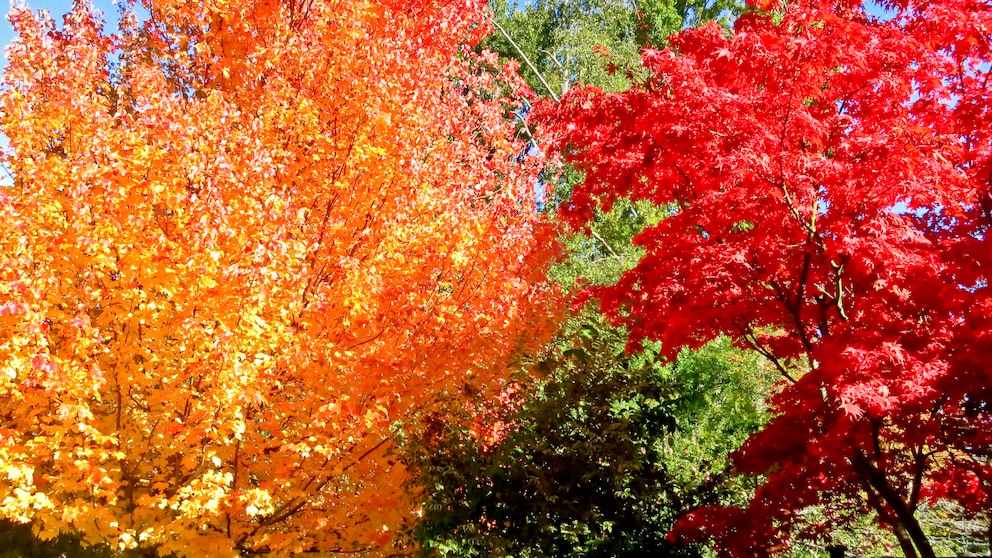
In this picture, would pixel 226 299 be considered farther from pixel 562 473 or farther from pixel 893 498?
pixel 893 498

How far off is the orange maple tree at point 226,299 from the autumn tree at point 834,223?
2.23 m

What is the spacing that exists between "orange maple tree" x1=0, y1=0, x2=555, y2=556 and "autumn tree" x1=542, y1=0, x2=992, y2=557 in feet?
7.32

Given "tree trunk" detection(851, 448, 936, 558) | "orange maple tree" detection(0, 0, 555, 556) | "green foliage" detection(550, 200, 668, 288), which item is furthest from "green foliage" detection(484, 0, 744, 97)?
"tree trunk" detection(851, 448, 936, 558)

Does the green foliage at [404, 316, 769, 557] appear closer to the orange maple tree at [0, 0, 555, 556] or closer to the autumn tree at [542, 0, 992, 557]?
the orange maple tree at [0, 0, 555, 556]

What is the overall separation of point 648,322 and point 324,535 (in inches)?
140

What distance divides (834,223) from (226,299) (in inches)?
178

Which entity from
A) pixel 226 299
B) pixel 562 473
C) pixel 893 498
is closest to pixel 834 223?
pixel 893 498

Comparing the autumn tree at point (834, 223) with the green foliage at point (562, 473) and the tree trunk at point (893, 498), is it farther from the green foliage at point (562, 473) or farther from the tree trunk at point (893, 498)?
the green foliage at point (562, 473)

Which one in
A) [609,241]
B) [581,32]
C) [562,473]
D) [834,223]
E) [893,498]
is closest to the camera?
[834,223]

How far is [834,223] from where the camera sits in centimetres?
485

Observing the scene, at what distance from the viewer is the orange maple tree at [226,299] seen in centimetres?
477

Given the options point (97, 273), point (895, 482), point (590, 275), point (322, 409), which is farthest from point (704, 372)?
point (97, 273)

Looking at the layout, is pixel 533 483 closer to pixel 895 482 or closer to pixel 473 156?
pixel 895 482

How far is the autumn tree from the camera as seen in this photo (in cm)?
452
